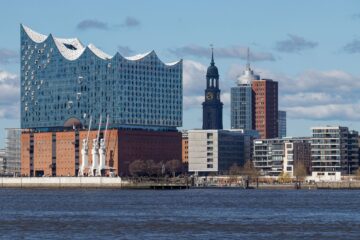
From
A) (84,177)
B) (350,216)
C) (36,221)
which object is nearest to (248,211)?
(350,216)

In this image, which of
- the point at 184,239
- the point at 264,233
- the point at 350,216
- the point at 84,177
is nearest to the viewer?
the point at 184,239

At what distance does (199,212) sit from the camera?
93188mm

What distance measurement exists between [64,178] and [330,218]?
121 metres

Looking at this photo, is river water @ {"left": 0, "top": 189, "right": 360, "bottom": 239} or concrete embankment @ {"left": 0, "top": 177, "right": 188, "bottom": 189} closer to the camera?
river water @ {"left": 0, "top": 189, "right": 360, "bottom": 239}

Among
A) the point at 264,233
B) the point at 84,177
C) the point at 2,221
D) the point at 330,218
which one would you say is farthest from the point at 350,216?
the point at 84,177

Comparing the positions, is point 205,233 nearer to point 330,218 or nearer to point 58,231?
point 58,231

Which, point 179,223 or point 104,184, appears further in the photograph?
point 104,184

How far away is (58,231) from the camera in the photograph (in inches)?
2749

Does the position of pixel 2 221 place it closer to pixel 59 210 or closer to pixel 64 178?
pixel 59 210

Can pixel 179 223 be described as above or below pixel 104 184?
below

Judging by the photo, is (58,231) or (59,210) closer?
(58,231)

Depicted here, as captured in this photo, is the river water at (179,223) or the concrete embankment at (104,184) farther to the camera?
the concrete embankment at (104,184)

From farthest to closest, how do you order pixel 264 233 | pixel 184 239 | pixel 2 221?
pixel 2 221
pixel 264 233
pixel 184 239

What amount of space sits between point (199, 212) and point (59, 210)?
12.9 m
